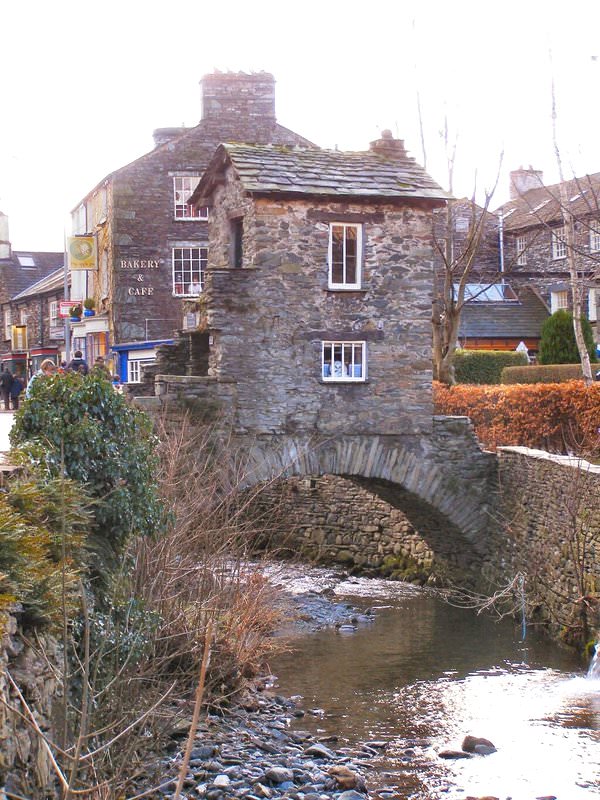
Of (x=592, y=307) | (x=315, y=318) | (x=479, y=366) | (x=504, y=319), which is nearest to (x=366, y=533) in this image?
(x=315, y=318)

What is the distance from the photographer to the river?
10695 millimetres

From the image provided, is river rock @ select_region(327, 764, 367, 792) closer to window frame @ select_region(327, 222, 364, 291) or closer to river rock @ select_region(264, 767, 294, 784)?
river rock @ select_region(264, 767, 294, 784)

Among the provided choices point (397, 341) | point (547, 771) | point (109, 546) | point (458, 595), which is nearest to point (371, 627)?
point (458, 595)

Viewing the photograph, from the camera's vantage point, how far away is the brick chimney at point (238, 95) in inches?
1286

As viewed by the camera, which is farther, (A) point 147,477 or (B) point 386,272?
(B) point 386,272

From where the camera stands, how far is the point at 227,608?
13.5m

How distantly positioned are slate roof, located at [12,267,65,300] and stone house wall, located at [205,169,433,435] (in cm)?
2524

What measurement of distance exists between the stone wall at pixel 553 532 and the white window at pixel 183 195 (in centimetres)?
1629

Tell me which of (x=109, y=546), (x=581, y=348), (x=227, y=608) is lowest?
(x=227, y=608)

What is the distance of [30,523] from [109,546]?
2.21 m

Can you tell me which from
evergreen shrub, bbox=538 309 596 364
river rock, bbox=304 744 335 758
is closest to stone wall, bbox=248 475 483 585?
river rock, bbox=304 744 335 758

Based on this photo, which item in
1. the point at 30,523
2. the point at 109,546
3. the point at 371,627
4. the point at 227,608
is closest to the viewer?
the point at 30,523

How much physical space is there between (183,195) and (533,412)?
53.5 ft

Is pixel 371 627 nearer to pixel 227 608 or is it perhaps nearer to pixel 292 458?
pixel 292 458
